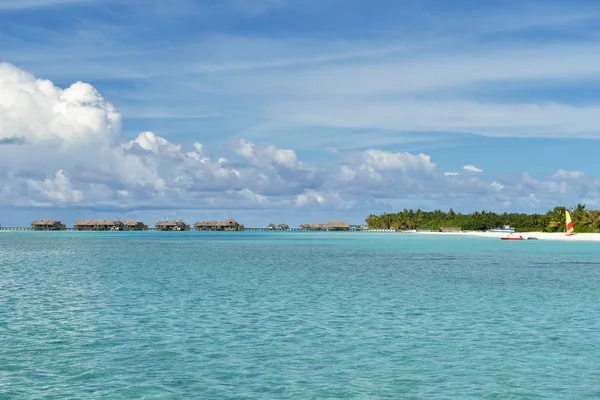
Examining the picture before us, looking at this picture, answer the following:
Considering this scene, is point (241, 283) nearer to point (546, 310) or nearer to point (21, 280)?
point (21, 280)

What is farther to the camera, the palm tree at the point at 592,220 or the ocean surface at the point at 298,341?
the palm tree at the point at 592,220

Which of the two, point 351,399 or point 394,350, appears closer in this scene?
point 351,399

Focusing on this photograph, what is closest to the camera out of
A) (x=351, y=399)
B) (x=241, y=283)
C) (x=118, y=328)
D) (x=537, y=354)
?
(x=351, y=399)

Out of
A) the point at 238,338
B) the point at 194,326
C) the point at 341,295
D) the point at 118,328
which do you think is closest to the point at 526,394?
the point at 238,338

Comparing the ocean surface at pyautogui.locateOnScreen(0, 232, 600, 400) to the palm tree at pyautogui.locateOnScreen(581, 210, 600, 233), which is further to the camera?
the palm tree at pyautogui.locateOnScreen(581, 210, 600, 233)

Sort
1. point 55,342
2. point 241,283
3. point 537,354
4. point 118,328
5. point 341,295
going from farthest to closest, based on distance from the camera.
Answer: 1. point 241,283
2. point 341,295
3. point 118,328
4. point 55,342
5. point 537,354

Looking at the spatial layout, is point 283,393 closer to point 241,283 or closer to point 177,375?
point 177,375

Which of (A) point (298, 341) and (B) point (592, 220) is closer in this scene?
(A) point (298, 341)

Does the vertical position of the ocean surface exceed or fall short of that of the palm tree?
it falls short

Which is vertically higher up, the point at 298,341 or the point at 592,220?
the point at 592,220

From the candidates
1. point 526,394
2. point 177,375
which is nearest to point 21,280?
point 177,375

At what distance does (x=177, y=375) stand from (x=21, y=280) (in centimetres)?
3574

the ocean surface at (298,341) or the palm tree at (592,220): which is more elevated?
the palm tree at (592,220)

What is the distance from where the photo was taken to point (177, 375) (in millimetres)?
18719
